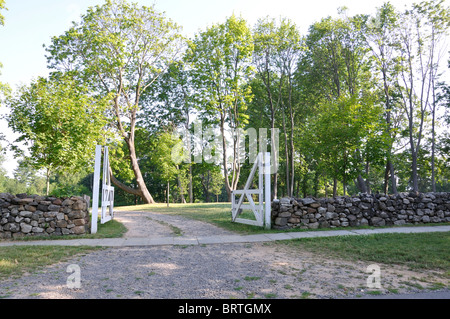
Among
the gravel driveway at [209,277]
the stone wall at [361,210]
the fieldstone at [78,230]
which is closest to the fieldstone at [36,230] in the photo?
the fieldstone at [78,230]

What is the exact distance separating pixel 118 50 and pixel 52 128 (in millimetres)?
11588

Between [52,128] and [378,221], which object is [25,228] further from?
[378,221]

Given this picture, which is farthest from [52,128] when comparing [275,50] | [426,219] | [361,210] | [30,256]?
[275,50]

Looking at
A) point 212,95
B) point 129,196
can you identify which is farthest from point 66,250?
point 129,196

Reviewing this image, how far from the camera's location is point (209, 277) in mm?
4406

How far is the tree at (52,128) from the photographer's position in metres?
13.2

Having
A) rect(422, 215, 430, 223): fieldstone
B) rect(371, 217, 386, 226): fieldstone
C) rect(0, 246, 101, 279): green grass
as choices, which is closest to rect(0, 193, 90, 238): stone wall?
rect(0, 246, 101, 279): green grass

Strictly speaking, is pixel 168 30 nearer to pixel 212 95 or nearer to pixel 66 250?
pixel 212 95

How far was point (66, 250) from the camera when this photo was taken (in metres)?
6.29

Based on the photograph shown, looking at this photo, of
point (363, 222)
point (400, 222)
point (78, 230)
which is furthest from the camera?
point (400, 222)

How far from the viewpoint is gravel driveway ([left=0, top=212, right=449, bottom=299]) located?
3699 millimetres
